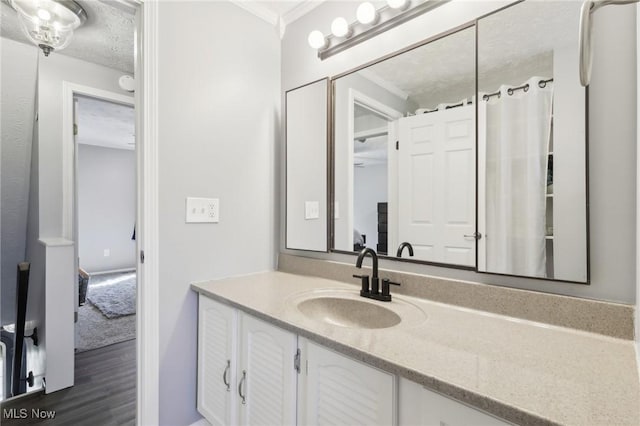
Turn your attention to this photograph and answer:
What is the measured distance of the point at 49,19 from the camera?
174cm

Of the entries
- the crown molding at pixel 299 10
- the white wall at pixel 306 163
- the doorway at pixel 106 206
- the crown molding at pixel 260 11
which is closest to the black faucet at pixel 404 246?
the white wall at pixel 306 163

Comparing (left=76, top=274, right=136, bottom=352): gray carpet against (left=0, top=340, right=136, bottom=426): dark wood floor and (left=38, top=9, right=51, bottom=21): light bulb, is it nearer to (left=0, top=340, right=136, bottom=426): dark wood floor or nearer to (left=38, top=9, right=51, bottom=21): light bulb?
(left=0, top=340, right=136, bottom=426): dark wood floor

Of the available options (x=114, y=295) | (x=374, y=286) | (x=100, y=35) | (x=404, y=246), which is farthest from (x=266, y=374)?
(x=114, y=295)

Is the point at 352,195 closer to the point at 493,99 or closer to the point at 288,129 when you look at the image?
the point at 288,129

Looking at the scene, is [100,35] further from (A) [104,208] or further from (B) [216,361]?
(A) [104,208]

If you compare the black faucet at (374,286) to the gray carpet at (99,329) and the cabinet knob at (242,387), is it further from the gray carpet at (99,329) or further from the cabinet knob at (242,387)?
the gray carpet at (99,329)

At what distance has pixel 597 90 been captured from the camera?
3.07ft

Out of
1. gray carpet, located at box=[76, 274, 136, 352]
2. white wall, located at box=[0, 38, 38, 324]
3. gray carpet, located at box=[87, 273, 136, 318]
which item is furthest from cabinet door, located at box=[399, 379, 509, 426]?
gray carpet, located at box=[87, 273, 136, 318]

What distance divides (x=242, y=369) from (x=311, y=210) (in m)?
0.88

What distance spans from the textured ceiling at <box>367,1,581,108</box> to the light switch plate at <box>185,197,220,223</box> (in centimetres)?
109

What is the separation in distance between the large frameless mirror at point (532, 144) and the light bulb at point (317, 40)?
2.55 ft

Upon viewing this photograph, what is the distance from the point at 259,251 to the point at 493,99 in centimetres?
140

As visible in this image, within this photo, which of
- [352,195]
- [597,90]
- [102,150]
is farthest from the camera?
[102,150]

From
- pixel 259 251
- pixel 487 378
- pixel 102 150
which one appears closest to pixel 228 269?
pixel 259 251
